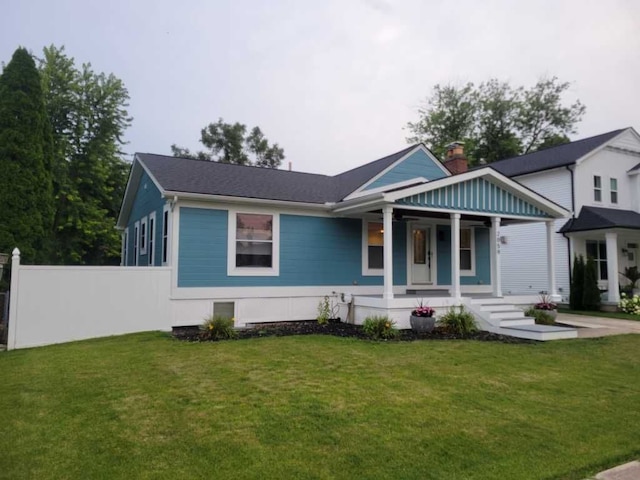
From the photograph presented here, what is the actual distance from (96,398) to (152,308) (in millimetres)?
4747

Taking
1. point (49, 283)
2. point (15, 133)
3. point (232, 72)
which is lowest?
point (49, 283)

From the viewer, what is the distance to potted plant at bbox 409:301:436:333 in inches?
368

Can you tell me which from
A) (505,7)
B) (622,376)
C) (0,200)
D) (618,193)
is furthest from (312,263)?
(618,193)

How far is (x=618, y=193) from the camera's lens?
17969 millimetres

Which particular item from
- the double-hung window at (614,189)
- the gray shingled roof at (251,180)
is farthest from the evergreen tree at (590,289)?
the gray shingled roof at (251,180)

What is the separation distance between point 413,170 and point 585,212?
28.1 ft

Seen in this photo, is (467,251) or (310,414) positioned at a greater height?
(467,251)

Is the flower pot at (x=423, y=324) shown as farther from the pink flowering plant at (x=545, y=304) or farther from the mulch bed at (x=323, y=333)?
the pink flowering plant at (x=545, y=304)

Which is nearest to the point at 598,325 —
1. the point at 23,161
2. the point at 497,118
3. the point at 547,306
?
the point at 547,306

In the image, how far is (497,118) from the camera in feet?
113

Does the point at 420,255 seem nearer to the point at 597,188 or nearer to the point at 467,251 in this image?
the point at 467,251

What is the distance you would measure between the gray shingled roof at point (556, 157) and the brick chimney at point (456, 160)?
4687 mm

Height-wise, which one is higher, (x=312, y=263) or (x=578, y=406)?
(x=312, y=263)

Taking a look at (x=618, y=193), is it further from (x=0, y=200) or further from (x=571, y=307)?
(x=0, y=200)
